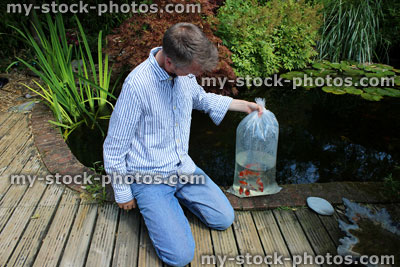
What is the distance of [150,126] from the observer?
1670mm

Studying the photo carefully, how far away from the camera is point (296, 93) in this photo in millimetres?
4066

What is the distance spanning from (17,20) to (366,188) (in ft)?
17.1

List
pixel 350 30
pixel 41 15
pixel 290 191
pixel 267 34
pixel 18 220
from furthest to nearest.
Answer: pixel 350 30 → pixel 41 15 → pixel 267 34 → pixel 290 191 → pixel 18 220

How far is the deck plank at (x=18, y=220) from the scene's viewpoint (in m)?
1.67

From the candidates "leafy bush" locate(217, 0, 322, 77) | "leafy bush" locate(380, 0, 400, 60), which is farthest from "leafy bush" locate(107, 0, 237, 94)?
"leafy bush" locate(380, 0, 400, 60)

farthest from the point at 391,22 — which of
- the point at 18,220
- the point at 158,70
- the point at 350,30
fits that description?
the point at 18,220

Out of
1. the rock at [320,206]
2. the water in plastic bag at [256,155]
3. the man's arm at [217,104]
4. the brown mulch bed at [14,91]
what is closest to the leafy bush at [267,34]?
the water in plastic bag at [256,155]

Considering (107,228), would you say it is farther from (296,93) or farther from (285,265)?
(296,93)

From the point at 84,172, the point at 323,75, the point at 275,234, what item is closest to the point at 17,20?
the point at 84,172

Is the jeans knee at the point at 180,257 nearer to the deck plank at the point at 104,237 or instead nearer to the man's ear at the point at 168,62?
the deck plank at the point at 104,237

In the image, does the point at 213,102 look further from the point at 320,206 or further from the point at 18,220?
the point at 18,220

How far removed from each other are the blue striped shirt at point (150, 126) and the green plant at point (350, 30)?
3989 mm

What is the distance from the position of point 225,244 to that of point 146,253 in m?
0.44

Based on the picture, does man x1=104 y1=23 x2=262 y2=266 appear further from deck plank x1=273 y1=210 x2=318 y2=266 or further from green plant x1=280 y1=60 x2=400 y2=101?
green plant x1=280 y1=60 x2=400 y2=101
